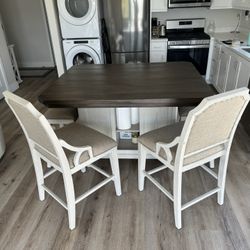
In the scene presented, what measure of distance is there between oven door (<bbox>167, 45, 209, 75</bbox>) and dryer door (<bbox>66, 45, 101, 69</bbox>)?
1.25 metres

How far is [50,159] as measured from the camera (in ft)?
5.03

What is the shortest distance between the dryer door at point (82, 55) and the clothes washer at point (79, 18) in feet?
0.61

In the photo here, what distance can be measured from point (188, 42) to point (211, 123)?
2.86 m

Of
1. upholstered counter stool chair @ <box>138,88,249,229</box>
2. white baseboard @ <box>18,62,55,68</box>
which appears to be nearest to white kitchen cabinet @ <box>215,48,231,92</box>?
Answer: upholstered counter stool chair @ <box>138,88,249,229</box>

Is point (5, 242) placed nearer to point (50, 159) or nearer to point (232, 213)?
point (50, 159)

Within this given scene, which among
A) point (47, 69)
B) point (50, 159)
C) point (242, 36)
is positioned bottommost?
point (47, 69)

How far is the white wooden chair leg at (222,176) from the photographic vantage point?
1580 mm

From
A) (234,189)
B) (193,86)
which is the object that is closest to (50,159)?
(193,86)

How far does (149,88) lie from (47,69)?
14.8ft

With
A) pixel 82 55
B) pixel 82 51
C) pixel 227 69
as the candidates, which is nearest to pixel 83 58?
pixel 82 55

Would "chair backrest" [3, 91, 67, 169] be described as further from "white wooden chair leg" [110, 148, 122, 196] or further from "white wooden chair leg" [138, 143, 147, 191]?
"white wooden chair leg" [138, 143, 147, 191]

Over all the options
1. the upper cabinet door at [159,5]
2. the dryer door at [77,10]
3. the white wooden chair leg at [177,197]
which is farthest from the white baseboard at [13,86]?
the white wooden chair leg at [177,197]

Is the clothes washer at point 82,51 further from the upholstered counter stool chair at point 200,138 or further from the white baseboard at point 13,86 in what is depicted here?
the upholstered counter stool chair at point 200,138

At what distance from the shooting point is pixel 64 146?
137 centimetres
